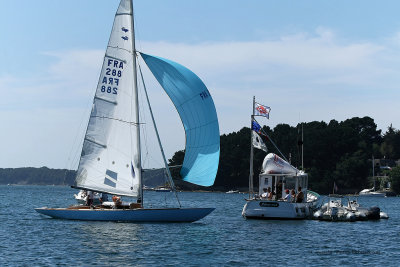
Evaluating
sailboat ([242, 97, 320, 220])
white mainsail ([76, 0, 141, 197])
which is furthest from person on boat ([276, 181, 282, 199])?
white mainsail ([76, 0, 141, 197])

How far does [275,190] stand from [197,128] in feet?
39.3

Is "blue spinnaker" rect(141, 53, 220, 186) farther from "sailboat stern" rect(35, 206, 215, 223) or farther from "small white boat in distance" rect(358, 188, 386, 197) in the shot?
"small white boat in distance" rect(358, 188, 386, 197)

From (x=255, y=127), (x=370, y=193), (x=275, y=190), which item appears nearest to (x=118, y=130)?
(x=255, y=127)

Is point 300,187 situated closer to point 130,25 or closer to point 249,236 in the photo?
point 249,236

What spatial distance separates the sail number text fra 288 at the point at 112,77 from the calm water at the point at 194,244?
9391 millimetres

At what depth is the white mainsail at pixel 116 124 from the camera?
1895 inches

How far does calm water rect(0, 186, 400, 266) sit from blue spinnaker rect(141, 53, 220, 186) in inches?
154

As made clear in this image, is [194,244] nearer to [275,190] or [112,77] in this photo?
[112,77]

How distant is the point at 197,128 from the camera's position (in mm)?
45531

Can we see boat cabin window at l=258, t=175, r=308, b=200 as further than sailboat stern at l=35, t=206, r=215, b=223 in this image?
Yes

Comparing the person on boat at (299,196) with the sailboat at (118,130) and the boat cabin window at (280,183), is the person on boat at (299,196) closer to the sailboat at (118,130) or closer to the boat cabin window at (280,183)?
the boat cabin window at (280,183)

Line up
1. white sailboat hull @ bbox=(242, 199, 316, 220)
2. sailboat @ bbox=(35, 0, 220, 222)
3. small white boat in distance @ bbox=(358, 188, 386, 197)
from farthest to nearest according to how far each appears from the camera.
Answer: small white boat in distance @ bbox=(358, 188, 386, 197) → white sailboat hull @ bbox=(242, 199, 316, 220) → sailboat @ bbox=(35, 0, 220, 222)

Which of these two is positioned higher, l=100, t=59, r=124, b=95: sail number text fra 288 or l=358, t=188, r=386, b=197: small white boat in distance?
l=100, t=59, r=124, b=95: sail number text fra 288

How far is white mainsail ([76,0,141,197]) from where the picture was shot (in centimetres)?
4812
